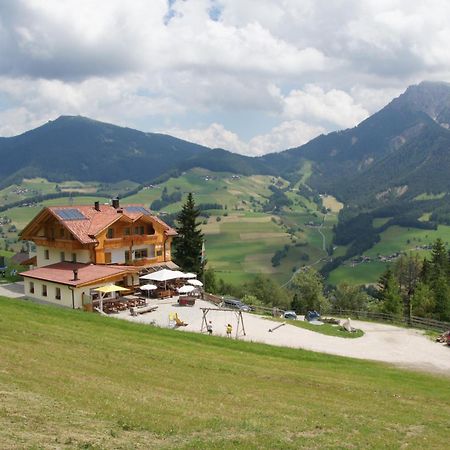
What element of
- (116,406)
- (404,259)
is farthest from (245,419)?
(404,259)

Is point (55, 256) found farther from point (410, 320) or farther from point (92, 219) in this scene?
point (410, 320)

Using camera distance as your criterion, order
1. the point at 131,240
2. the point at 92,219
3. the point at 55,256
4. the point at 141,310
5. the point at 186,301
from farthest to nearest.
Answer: the point at 131,240
the point at 92,219
the point at 55,256
the point at 186,301
the point at 141,310

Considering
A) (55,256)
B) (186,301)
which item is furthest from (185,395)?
(55,256)

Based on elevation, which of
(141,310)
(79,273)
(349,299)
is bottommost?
(349,299)

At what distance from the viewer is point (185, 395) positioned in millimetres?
19562

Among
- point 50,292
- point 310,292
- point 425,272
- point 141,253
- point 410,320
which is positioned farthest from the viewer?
point 425,272

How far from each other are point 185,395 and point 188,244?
177 ft

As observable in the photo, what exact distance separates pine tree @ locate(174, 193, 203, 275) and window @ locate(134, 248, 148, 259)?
8.72 m

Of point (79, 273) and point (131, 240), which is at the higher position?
point (131, 240)

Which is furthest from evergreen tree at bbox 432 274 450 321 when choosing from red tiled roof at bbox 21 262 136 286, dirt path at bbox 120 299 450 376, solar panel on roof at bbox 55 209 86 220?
solar panel on roof at bbox 55 209 86 220

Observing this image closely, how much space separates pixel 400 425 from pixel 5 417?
46.7 feet

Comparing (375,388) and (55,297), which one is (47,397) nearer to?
(375,388)

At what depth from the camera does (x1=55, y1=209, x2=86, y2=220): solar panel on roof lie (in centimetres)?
5967

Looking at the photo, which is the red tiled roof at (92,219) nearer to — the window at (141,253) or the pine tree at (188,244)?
the window at (141,253)
